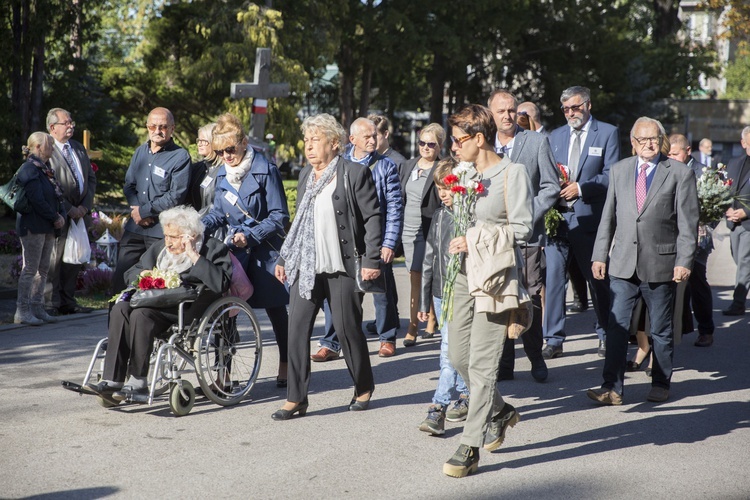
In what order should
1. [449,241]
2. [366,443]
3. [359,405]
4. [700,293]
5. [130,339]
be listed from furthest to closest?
[700,293], [359,405], [130,339], [366,443], [449,241]

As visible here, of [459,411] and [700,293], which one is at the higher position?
[700,293]

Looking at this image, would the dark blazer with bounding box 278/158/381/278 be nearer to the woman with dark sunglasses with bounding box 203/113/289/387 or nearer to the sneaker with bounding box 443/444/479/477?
the woman with dark sunglasses with bounding box 203/113/289/387

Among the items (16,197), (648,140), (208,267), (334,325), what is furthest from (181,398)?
(16,197)

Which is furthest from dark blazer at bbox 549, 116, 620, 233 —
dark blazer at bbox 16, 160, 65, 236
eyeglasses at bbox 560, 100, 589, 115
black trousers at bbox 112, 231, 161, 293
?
dark blazer at bbox 16, 160, 65, 236

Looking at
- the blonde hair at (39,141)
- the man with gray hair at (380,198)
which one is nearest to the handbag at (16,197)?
the blonde hair at (39,141)

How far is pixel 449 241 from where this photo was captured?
543 cm

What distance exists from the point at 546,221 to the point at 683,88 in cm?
3682

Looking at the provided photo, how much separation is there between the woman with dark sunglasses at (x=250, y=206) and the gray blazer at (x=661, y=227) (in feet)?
7.53

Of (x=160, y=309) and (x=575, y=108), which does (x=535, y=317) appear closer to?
(x=575, y=108)

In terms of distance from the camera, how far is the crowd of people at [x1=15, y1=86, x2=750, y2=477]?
5.15m

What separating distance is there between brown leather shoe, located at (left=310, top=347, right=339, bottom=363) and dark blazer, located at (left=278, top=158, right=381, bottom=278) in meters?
2.13

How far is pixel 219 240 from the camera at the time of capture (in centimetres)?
656

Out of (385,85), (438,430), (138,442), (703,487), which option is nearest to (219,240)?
(138,442)

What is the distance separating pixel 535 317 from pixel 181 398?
2.81m
